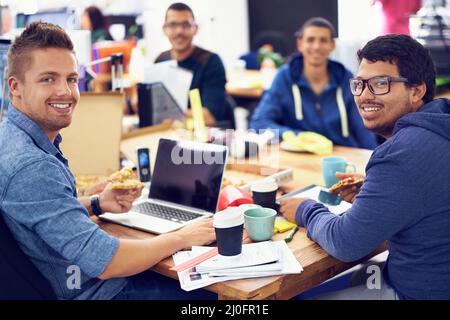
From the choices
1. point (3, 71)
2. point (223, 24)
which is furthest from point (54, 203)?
point (223, 24)

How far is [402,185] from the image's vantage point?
5.06 feet

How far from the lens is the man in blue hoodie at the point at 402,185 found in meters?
1.55

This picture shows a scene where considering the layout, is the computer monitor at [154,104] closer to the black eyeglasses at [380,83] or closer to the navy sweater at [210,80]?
the navy sweater at [210,80]

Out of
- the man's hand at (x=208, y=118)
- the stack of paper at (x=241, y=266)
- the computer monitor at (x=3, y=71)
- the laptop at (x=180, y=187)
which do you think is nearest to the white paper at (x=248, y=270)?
the stack of paper at (x=241, y=266)

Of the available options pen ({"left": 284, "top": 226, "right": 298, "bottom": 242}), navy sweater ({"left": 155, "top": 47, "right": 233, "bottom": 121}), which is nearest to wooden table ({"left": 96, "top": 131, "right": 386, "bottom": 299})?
pen ({"left": 284, "top": 226, "right": 298, "bottom": 242})

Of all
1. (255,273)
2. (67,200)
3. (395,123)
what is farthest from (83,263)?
(395,123)

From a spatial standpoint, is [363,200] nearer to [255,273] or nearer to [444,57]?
[255,273]

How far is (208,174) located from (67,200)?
0.63 meters

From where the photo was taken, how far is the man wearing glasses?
3.74m

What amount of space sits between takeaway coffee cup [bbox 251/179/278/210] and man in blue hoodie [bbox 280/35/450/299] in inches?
7.6

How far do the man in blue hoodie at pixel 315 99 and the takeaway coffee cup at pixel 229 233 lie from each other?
155cm

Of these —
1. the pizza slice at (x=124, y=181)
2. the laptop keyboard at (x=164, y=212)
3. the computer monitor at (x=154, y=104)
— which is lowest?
the laptop keyboard at (x=164, y=212)

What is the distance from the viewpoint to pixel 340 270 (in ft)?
5.80

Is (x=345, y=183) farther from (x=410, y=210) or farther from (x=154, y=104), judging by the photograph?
(x=154, y=104)
